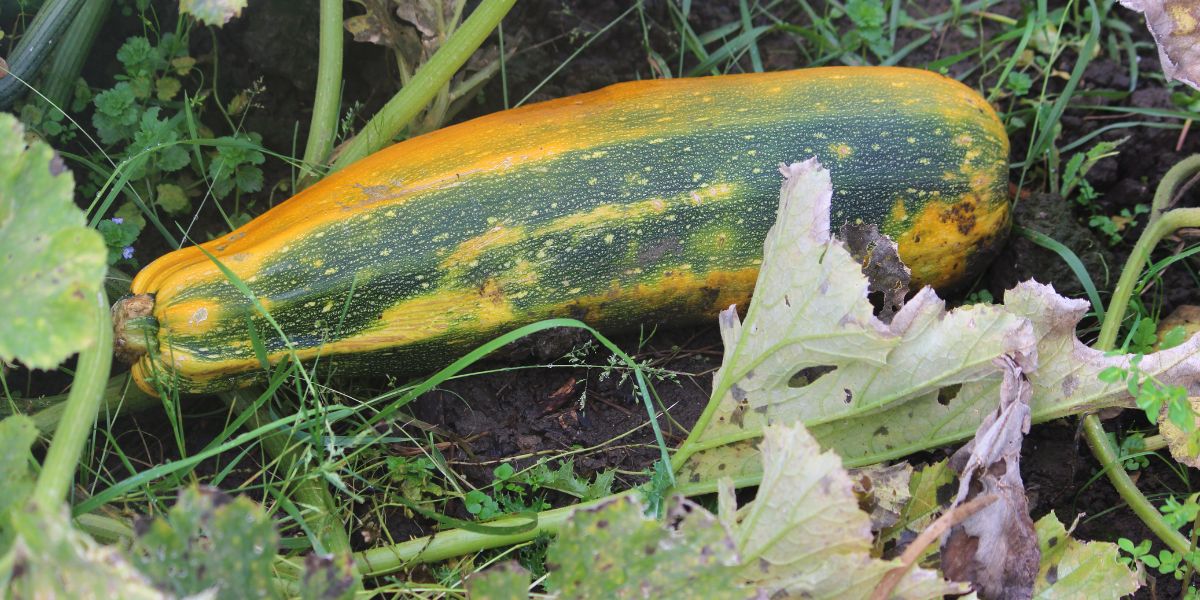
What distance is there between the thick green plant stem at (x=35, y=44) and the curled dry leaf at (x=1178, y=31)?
7.20 ft

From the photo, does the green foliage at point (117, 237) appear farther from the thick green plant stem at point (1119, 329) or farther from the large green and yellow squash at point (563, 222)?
the thick green plant stem at point (1119, 329)

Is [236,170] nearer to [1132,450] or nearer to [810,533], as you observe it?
[810,533]

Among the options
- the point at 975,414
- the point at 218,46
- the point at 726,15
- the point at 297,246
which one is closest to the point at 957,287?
the point at 975,414

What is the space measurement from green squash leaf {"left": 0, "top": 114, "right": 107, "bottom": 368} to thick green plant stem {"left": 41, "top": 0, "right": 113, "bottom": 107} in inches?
39.1

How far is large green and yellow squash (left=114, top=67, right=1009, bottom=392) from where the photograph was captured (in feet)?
6.47

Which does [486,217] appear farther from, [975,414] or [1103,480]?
[1103,480]

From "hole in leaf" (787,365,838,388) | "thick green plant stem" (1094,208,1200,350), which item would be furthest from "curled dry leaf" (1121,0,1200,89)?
"hole in leaf" (787,365,838,388)

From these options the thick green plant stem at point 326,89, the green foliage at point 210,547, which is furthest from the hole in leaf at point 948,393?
the thick green plant stem at point 326,89

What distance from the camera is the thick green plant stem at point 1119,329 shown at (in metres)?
2.01

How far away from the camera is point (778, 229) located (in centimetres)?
188

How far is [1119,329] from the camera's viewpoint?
2.38m

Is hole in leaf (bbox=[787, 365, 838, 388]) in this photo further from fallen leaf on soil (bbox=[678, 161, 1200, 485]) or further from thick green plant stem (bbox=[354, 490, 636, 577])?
thick green plant stem (bbox=[354, 490, 636, 577])

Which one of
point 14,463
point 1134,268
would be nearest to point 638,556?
point 14,463

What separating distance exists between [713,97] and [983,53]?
1.06 meters
